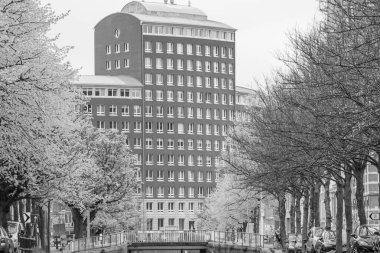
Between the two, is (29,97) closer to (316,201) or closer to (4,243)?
(4,243)

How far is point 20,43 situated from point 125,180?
6458 cm

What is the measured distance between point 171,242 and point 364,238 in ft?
346

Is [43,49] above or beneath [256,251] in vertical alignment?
above

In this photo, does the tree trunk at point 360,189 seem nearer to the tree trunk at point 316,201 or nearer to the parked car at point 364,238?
the parked car at point 364,238

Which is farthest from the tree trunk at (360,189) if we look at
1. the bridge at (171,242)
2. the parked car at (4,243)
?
the bridge at (171,242)

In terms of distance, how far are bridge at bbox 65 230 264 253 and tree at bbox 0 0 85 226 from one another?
24144mm

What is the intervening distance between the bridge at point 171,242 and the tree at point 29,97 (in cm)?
2414

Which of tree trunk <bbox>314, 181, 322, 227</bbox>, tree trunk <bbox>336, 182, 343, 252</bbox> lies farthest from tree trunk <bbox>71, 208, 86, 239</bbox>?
tree trunk <bbox>336, 182, 343, 252</bbox>

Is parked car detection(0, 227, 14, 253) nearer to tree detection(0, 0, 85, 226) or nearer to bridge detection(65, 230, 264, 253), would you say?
tree detection(0, 0, 85, 226)

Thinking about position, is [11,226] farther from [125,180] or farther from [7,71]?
[125,180]

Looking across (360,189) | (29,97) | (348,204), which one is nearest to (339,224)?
(348,204)

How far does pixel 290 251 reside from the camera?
238 feet

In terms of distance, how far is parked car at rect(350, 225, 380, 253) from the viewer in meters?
48.8

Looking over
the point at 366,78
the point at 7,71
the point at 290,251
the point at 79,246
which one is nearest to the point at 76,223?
the point at 79,246
